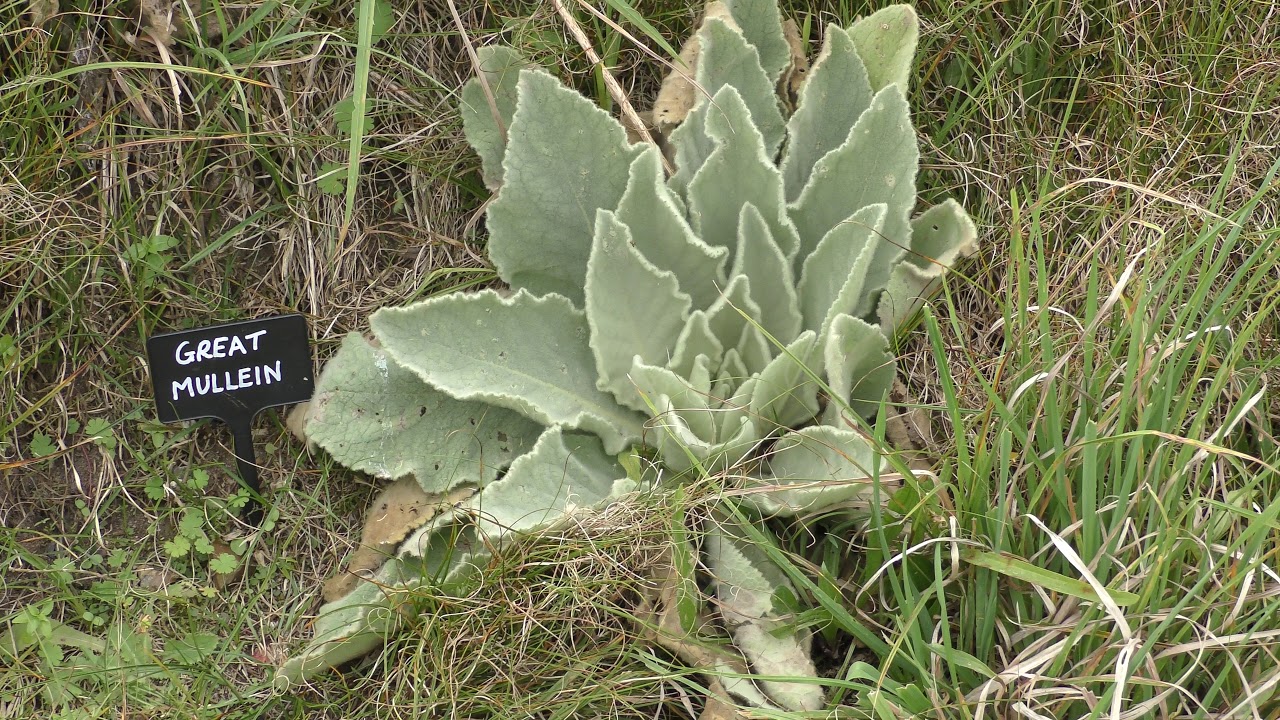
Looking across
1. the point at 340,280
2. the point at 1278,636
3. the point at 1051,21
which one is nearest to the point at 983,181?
the point at 1051,21

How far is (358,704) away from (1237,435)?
1.14 m

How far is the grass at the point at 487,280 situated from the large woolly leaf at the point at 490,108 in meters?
0.06

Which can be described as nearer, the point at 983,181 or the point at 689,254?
the point at 689,254

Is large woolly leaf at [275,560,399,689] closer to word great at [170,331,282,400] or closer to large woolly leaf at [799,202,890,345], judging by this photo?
word great at [170,331,282,400]

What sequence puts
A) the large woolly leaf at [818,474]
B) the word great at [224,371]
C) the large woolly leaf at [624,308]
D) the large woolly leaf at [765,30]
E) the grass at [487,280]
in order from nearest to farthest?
1. the grass at [487,280]
2. the large woolly leaf at [818,474]
3. the large woolly leaf at [624,308]
4. the word great at [224,371]
5. the large woolly leaf at [765,30]

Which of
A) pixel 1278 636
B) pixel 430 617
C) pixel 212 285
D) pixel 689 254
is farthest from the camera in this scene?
pixel 212 285

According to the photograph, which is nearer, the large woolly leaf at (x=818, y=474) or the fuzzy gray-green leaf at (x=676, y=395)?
the large woolly leaf at (x=818, y=474)

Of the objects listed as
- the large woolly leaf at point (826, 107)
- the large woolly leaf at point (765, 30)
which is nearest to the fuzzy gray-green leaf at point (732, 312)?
the large woolly leaf at point (826, 107)

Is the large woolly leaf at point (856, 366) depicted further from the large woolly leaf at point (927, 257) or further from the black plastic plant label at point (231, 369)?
the black plastic plant label at point (231, 369)

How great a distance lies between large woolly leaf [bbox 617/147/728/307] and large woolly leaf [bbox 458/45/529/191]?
214mm

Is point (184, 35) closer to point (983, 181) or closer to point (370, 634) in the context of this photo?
point (370, 634)

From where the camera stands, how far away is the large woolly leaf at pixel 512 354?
136 centimetres

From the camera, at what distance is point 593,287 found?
4.41 feet

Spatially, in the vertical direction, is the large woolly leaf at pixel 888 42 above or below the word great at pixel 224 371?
above
